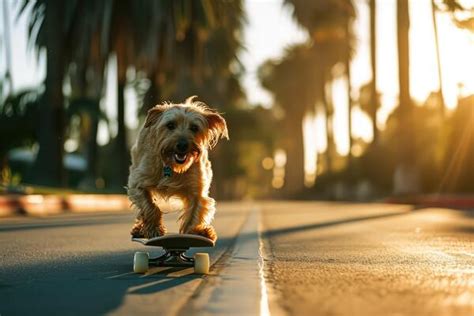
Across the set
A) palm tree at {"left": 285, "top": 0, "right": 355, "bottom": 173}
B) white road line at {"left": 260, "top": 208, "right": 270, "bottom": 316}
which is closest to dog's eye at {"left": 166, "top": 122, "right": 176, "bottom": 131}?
white road line at {"left": 260, "top": 208, "right": 270, "bottom": 316}

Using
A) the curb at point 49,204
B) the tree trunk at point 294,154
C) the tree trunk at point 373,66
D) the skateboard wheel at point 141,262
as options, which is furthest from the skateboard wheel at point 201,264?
the tree trunk at point 294,154

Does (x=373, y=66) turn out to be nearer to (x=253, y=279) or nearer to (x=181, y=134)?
(x=181, y=134)

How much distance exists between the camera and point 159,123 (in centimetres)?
712

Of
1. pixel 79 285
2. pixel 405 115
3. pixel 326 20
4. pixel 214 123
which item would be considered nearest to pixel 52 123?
pixel 405 115

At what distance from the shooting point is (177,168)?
278 inches

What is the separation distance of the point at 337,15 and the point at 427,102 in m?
28.3

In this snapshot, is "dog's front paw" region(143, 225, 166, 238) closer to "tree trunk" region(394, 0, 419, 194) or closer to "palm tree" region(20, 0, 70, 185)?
"palm tree" region(20, 0, 70, 185)

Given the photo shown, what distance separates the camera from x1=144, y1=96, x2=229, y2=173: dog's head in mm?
6930

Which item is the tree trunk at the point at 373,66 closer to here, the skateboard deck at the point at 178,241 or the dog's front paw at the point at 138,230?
the dog's front paw at the point at 138,230

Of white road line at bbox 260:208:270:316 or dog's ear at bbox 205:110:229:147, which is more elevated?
dog's ear at bbox 205:110:229:147

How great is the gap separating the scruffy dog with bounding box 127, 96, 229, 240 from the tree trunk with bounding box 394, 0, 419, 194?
78.9 feet

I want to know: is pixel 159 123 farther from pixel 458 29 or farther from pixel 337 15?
pixel 337 15

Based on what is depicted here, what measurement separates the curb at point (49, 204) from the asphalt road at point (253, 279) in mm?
7641

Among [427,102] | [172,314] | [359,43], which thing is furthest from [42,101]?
[427,102]
